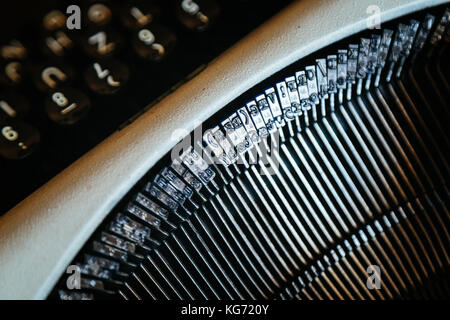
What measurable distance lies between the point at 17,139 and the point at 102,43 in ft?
1.40

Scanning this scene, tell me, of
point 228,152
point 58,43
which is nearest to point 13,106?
point 58,43

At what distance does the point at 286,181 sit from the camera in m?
1.75

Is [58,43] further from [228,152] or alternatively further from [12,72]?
[228,152]

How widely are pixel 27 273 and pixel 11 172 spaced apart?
1.14 ft

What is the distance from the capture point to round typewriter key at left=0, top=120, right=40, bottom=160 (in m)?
1.16

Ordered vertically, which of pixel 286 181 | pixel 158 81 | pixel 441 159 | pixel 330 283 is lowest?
pixel 330 283

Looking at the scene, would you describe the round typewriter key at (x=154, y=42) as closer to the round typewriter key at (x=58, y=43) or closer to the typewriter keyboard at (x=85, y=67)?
the typewriter keyboard at (x=85, y=67)

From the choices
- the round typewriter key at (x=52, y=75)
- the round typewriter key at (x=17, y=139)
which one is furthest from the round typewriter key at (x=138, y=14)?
the round typewriter key at (x=17, y=139)

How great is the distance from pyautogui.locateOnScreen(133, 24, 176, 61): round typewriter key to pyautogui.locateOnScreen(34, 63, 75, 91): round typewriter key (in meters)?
0.24

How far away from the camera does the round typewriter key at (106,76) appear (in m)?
1.21

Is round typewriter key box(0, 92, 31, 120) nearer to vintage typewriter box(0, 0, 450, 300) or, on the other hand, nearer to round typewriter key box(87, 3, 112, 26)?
vintage typewriter box(0, 0, 450, 300)

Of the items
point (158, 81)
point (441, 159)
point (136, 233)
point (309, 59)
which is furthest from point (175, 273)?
point (441, 159)

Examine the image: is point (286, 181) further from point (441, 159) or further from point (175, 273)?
point (441, 159)

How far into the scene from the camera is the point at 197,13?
1.29 meters
